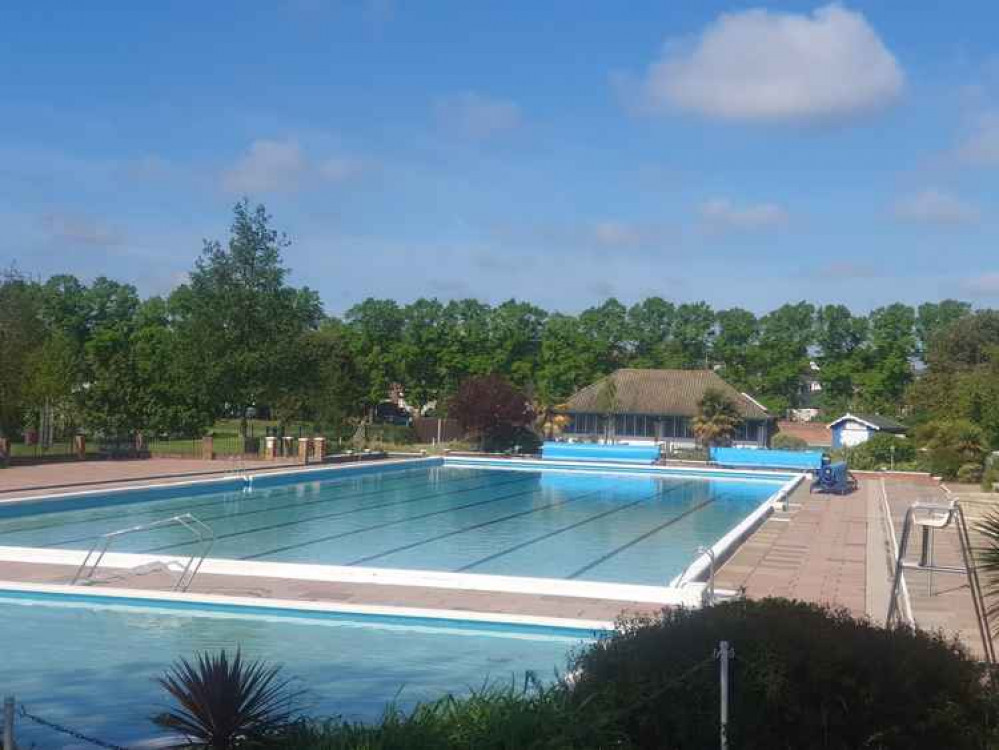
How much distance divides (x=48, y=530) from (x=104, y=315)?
5636cm

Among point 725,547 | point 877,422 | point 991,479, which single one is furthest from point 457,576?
point 877,422

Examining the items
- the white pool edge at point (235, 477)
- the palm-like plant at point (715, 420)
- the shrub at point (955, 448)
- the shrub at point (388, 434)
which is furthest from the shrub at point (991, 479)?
the shrub at point (388, 434)

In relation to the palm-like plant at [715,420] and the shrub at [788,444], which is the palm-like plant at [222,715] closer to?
the palm-like plant at [715,420]

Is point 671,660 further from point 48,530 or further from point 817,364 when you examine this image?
point 817,364

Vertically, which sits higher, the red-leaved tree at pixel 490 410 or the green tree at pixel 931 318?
the green tree at pixel 931 318

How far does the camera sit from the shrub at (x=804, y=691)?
4.94 metres

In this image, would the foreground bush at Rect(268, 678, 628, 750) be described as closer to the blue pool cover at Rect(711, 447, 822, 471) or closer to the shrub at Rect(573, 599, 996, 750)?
the shrub at Rect(573, 599, 996, 750)

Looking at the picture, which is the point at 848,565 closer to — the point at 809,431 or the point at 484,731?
the point at 484,731

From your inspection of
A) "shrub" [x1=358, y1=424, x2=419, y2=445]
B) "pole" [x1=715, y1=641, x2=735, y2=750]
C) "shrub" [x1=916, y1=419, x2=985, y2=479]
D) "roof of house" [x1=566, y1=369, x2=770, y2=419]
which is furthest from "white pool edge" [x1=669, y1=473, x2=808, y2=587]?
"shrub" [x1=358, y1=424, x2=419, y2=445]

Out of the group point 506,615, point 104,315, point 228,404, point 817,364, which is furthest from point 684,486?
point 104,315

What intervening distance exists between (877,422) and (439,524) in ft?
120

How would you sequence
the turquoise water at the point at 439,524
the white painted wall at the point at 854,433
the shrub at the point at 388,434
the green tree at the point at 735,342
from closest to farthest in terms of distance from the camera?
the turquoise water at the point at 439,524 < the shrub at the point at 388,434 < the white painted wall at the point at 854,433 < the green tree at the point at 735,342

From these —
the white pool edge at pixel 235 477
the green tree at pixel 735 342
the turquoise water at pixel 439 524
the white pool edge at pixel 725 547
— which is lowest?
the turquoise water at pixel 439 524

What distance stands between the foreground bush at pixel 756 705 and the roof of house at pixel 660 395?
40591mm
